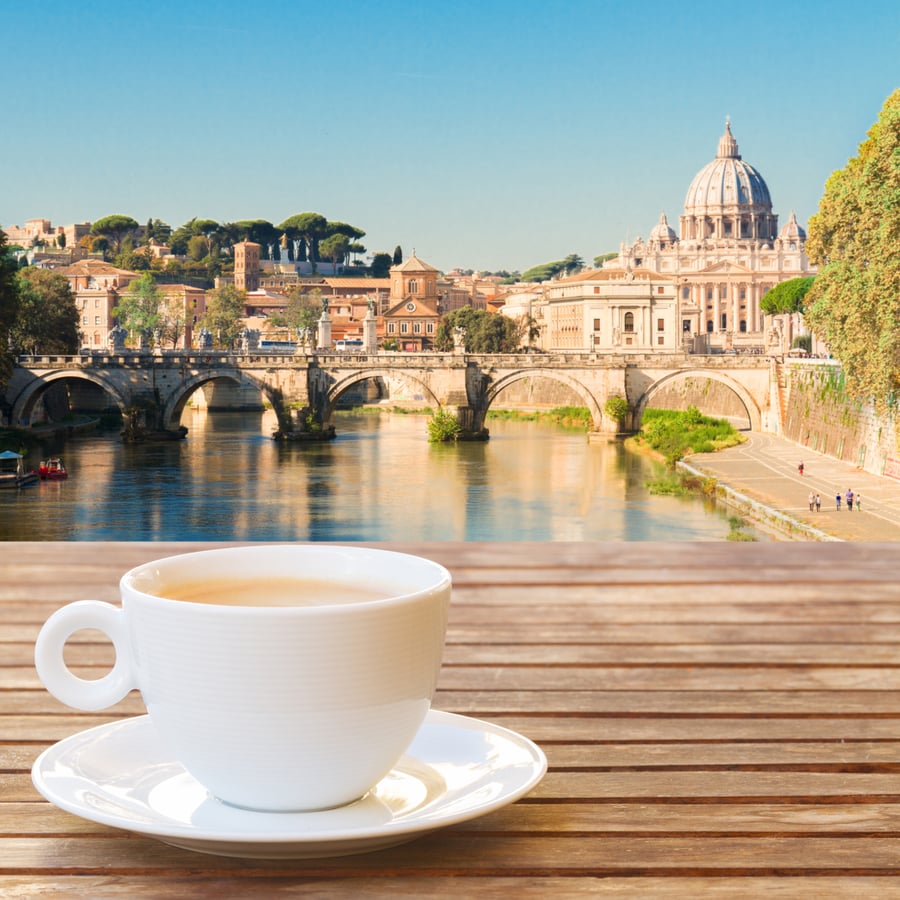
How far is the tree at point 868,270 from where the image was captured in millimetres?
9391

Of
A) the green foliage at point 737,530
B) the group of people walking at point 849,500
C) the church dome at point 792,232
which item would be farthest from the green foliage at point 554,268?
the group of people walking at point 849,500

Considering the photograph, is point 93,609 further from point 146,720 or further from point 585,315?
point 585,315

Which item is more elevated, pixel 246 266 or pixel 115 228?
pixel 115 228

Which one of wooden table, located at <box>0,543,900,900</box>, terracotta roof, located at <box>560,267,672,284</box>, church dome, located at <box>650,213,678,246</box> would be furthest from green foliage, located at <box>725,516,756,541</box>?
church dome, located at <box>650,213,678,246</box>

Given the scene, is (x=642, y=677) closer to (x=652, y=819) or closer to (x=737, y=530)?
(x=652, y=819)

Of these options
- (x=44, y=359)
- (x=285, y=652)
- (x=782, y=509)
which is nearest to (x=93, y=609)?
(x=285, y=652)

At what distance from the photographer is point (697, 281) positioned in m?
42.4

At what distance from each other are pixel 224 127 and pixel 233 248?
15.8 metres

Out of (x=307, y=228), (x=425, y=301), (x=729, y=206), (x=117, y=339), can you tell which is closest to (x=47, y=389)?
(x=117, y=339)

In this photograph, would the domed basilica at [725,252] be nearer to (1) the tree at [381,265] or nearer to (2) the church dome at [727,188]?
(2) the church dome at [727,188]

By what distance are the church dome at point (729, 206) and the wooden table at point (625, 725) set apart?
49790 millimetres

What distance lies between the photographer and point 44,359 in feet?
65.8

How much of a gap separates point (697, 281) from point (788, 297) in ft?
58.4

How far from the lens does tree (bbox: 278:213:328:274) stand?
3183 centimetres
